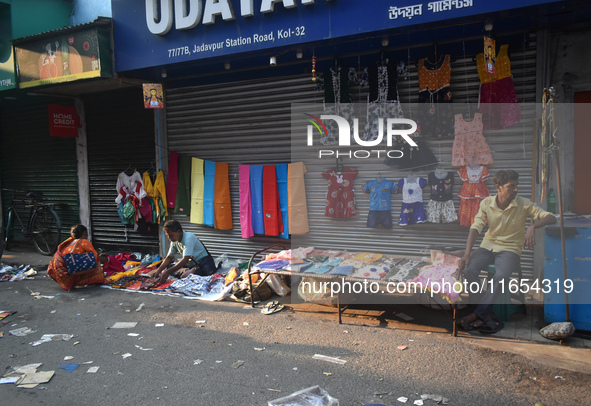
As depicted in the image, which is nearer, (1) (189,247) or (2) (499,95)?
(2) (499,95)

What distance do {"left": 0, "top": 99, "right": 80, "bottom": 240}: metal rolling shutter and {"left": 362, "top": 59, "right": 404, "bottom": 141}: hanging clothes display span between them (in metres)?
7.37

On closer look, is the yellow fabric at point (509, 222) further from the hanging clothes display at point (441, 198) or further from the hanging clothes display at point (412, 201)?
the hanging clothes display at point (412, 201)

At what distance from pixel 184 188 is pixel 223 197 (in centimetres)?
99

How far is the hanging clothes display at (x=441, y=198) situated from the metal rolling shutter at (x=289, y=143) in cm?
12

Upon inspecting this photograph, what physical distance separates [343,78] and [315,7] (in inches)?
47.7

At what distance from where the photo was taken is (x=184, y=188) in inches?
350

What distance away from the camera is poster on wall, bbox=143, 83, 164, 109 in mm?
8188

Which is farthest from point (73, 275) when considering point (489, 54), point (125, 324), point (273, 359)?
point (489, 54)

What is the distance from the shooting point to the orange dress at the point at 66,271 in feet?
24.2

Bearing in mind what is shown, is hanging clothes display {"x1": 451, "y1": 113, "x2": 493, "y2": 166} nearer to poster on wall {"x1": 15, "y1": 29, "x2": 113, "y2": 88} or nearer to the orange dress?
the orange dress

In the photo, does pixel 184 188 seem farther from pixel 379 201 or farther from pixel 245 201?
pixel 379 201

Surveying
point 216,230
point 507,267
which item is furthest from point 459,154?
point 216,230

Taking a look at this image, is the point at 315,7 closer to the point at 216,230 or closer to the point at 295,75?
the point at 295,75

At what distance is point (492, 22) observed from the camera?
5.71 meters
